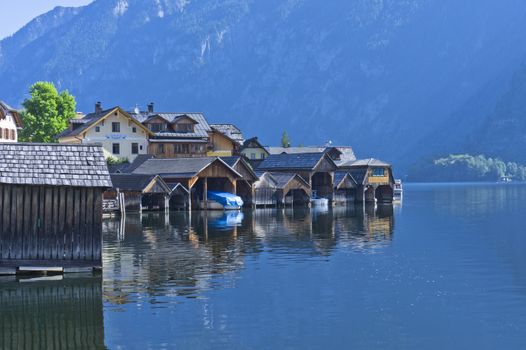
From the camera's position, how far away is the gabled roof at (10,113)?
346 feet

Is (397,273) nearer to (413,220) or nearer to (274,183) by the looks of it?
(413,220)

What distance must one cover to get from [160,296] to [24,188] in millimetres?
8177

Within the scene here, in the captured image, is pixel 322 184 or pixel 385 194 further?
pixel 385 194

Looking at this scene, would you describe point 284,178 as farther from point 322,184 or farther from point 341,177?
point 341,177

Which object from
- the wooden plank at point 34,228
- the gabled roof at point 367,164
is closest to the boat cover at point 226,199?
the gabled roof at point 367,164

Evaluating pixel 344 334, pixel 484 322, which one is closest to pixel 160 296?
pixel 344 334

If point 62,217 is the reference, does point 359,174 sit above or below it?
above

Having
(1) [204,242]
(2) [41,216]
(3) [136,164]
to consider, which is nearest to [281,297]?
(2) [41,216]

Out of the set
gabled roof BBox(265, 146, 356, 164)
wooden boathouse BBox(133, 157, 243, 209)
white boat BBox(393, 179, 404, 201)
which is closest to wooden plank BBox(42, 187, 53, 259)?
wooden boathouse BBox(133, 157, 243, 209)

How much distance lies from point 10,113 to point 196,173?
2909 centimetres

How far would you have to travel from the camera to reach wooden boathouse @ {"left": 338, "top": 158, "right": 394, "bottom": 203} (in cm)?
12419

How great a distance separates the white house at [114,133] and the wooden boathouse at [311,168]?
1833 centimetres

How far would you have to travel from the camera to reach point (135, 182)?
302 feet

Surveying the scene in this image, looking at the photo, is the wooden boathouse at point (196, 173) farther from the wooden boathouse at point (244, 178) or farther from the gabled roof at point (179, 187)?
the wooden boathouse at point (244, 178)
